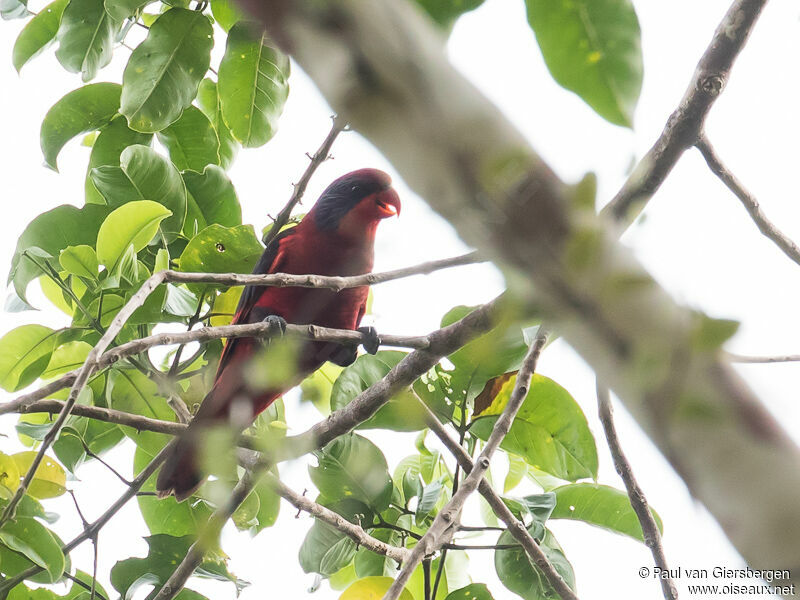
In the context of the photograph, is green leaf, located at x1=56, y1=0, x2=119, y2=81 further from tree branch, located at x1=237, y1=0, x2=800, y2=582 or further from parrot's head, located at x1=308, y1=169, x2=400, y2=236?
tree branch, located at x1=237, y1=0, x2=800, y2=582

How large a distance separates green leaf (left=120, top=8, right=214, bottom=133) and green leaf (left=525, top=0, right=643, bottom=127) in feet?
4.76

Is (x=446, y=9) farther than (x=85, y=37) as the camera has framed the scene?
No

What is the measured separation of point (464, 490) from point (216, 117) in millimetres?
1425

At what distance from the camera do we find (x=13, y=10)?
1.97 meters

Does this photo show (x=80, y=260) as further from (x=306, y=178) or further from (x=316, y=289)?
(x=316, y=289)

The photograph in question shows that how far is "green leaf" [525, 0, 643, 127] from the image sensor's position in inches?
18.9

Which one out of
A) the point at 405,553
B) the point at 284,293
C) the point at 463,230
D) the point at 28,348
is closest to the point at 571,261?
the point at 463,230

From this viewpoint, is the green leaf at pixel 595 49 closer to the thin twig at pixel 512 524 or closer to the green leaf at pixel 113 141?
the thin twig at pixel 512 524

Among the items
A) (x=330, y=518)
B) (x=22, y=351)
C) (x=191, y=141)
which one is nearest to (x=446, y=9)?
(x=330, y=518)

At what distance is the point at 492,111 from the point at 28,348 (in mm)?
1623

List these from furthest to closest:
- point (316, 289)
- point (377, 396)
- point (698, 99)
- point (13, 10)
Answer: point (316, 289), point (13, 10), point (377, 396), point (698, 99)

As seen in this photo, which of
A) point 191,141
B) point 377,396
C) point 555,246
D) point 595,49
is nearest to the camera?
point 555,246

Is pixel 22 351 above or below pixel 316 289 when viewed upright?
below

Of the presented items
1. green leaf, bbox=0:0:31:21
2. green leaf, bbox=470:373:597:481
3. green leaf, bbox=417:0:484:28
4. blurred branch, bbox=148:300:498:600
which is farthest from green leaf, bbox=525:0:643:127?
green leaf, bbox=0:0:31:21
